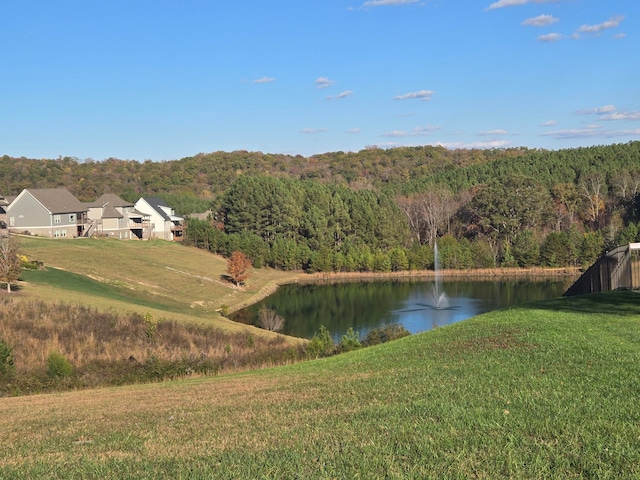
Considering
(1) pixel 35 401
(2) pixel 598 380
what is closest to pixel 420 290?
(1) pixel 35 401

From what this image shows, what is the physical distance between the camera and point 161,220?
89500 mm

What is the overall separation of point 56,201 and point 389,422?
73847mm

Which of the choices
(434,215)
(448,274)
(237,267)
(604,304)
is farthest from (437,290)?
(604,304)

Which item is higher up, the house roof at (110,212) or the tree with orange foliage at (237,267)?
the house roof at (110,212)

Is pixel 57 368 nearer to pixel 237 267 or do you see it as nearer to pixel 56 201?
pixel 237 267

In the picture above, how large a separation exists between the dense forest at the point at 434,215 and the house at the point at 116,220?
7740mm

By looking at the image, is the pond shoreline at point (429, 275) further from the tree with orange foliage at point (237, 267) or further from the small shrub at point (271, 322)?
the small shrub at point (271, 322)

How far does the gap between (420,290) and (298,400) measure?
178 feet

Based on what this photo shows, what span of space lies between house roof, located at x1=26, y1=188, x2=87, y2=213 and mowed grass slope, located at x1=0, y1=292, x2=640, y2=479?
6274cm

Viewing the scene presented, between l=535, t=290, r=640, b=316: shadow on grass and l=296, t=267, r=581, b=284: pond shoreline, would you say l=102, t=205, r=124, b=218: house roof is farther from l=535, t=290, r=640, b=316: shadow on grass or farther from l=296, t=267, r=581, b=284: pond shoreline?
l=535, t=290, r=640, b=316: shadow on grass

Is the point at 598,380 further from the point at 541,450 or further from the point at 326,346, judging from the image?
the point at 326,346

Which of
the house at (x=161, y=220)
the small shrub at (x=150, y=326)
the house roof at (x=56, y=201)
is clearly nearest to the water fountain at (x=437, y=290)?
the small shrub at (x=150, y=326)

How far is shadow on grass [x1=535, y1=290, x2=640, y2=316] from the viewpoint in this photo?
18.0m

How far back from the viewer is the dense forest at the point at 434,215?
78562mm
